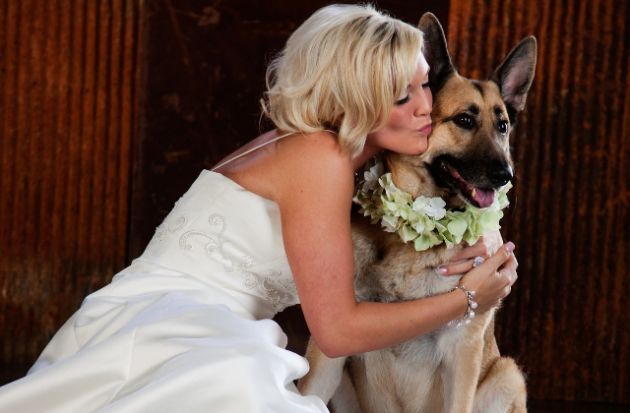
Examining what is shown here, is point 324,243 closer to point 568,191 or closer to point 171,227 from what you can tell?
point 171,227

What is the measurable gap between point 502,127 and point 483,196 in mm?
306

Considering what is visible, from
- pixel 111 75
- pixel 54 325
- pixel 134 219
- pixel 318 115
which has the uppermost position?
pixel 318 115

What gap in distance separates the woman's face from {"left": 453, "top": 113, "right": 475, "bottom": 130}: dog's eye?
0.47 ft

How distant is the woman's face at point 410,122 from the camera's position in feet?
7.12

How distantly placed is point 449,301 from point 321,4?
1940mm

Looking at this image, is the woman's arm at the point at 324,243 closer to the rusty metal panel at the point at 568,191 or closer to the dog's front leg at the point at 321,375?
the dog's front leg at the point at 321,375

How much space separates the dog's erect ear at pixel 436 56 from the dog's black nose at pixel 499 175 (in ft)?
1.02

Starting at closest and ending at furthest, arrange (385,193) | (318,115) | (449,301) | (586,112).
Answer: (318,115) → (449,301) → (385,193) → (586,112)

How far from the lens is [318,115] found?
204 centimetres

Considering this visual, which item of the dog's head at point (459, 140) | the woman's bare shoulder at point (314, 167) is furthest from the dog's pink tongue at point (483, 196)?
the woman's bare shoulder at point (314, 167)

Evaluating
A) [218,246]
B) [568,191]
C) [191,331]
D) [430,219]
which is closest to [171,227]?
[218,246]

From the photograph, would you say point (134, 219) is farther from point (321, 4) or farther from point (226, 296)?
point (226, 296)

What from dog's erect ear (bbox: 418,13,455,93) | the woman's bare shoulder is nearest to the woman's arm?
the woman's bare shoulder

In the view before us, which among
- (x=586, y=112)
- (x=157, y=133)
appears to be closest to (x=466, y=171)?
(x=586, y=112)
